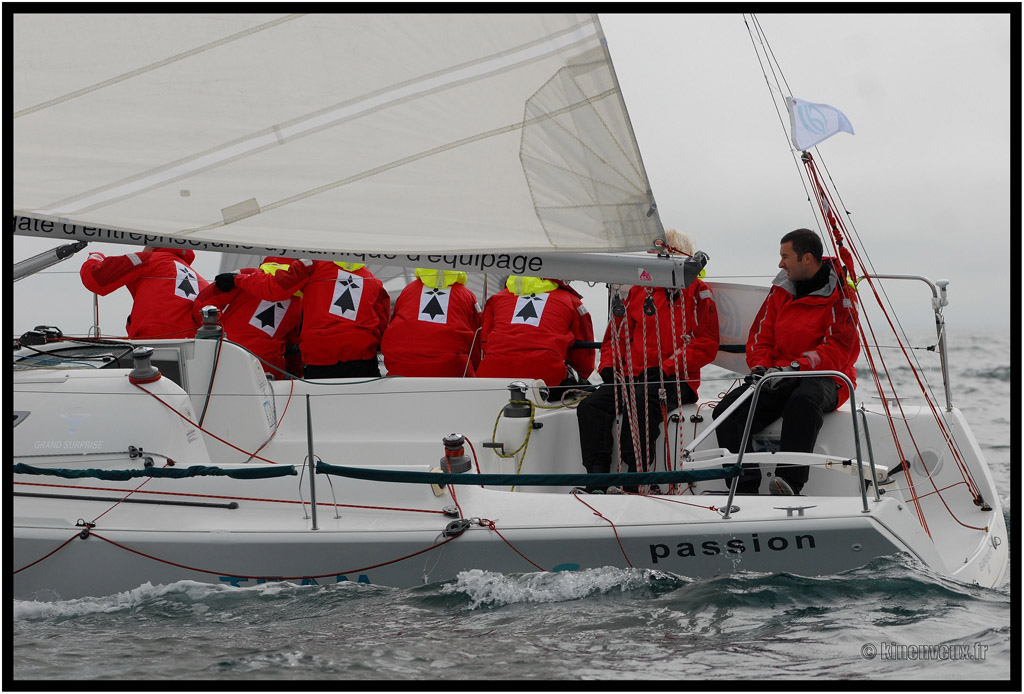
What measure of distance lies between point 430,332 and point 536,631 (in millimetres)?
2375

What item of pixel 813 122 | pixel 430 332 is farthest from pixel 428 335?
pixel 813 122

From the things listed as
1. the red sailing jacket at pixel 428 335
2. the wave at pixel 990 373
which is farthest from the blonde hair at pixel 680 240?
the wave at pixel 990 373

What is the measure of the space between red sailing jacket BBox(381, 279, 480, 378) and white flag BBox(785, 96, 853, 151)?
6.89 feet

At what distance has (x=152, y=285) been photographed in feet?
19.2

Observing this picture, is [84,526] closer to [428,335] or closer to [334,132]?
[334,132]

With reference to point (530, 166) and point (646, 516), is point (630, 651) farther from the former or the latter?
point (530, 166)

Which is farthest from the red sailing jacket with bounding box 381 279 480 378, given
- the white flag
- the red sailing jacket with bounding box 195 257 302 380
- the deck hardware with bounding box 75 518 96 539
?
the white flag

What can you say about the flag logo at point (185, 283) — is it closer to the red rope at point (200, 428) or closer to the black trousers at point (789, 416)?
the red rope at point (200, 428)

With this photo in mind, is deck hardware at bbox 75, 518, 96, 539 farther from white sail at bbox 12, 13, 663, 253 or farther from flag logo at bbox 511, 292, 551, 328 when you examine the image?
flag logo at bbox 511, 292, 551, 328

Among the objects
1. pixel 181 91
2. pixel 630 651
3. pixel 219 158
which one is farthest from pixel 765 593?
pixel 181 91

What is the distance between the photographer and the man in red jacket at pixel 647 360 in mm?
4773

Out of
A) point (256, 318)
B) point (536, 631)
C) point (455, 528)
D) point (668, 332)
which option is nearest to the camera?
point (536, 631)

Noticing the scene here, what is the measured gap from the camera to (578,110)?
390cm

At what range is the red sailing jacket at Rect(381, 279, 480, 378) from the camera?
18.0ft
